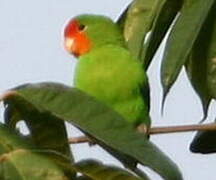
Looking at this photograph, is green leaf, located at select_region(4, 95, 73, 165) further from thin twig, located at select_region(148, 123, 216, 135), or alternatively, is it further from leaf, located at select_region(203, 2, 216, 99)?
leaf, located at select_region(203, 2, 216, 99)

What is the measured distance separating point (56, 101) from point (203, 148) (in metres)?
0.60

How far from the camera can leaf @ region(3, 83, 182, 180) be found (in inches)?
29.1

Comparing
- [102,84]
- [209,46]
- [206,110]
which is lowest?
[102,84]

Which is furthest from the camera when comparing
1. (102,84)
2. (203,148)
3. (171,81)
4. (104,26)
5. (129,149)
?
(104,26)

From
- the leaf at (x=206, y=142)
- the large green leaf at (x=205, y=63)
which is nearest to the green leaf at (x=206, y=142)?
the leaf at (x=206, y=142)

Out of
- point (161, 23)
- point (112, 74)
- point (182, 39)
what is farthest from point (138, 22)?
point (112, 74)

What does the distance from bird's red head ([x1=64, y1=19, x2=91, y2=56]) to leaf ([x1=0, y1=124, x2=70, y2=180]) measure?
136 cm

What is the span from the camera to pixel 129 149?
736mm

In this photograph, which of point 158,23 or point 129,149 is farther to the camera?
A: point 158,23

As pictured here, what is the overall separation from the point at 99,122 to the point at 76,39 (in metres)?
1.43

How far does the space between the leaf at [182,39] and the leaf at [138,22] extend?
16cm

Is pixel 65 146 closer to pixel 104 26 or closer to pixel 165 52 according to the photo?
pixel 165 52

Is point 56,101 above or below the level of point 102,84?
above

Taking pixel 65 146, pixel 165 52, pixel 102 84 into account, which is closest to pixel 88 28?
pixel 102 84
